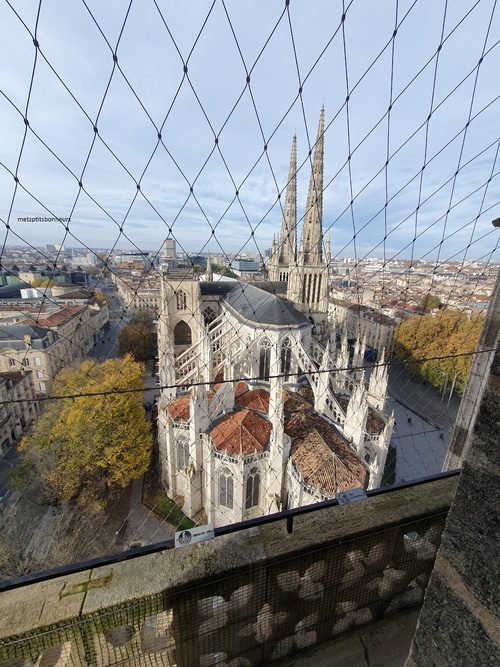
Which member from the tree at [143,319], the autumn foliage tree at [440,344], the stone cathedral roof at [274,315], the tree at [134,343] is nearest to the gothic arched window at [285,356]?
the stone cathedral roof at [274,315]

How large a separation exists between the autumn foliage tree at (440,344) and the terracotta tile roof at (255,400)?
7360mm

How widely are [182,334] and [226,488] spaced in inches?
386

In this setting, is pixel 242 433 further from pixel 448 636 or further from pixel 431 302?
pixel 431 302

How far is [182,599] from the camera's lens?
1.04 metres

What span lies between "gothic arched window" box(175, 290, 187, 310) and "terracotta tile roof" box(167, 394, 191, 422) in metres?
7.34

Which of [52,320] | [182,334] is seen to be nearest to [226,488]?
[182,334]

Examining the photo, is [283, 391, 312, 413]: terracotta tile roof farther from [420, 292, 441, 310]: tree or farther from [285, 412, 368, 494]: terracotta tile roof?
[420, 292, 441, 310]: tree

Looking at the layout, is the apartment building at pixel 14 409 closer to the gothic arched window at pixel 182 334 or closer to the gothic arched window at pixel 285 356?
the gothic arched window at pixel 182 334

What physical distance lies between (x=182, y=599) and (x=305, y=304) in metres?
13.2

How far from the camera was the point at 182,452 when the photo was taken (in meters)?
7.80

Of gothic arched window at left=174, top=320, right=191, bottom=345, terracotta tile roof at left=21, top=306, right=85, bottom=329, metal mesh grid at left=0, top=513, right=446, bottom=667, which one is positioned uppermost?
metal mesh grid at left=0, top=513, right=446, bottom=667

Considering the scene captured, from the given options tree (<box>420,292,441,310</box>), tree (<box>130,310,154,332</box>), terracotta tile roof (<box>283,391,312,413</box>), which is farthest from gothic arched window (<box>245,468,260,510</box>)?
tree (<box>420,292,441,310</box>)

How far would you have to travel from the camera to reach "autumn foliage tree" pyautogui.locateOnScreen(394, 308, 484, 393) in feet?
44.2

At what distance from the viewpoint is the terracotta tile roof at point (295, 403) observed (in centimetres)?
767
